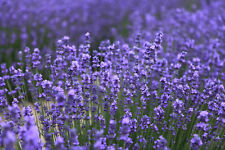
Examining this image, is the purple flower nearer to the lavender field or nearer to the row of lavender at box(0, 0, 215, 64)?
the lavender field

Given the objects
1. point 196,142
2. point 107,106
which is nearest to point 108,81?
point 107,106

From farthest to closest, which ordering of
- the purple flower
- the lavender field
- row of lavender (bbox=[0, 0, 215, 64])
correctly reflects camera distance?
row of lavender (bbox=[0, 0, 215, 64]) < the lavender field < the purple flower

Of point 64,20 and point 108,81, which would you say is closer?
point 108,81

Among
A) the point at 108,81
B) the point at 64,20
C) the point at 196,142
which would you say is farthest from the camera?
the point at 64,20

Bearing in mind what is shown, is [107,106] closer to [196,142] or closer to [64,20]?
[196,142]

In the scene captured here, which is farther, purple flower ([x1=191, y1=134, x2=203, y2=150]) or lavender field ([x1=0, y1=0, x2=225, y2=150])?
lavender field ([x1=0, y1=0, x2=225, y2=150])

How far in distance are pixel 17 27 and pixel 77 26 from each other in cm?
167

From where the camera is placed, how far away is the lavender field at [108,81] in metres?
2.29

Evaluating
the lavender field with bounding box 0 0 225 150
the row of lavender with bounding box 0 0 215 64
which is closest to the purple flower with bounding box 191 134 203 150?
the lavender field with bounding box 0 0 225 150

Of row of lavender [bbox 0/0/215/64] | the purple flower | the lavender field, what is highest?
row of lavender [bbox 0/0/215/64]

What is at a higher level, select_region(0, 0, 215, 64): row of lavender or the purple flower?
select_region(0, 0, 215, 64): row of lavender

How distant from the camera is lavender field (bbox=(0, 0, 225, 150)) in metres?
2.29

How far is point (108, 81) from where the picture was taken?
8.39 ft

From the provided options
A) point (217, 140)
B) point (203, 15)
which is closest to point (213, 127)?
point (217, 140)
